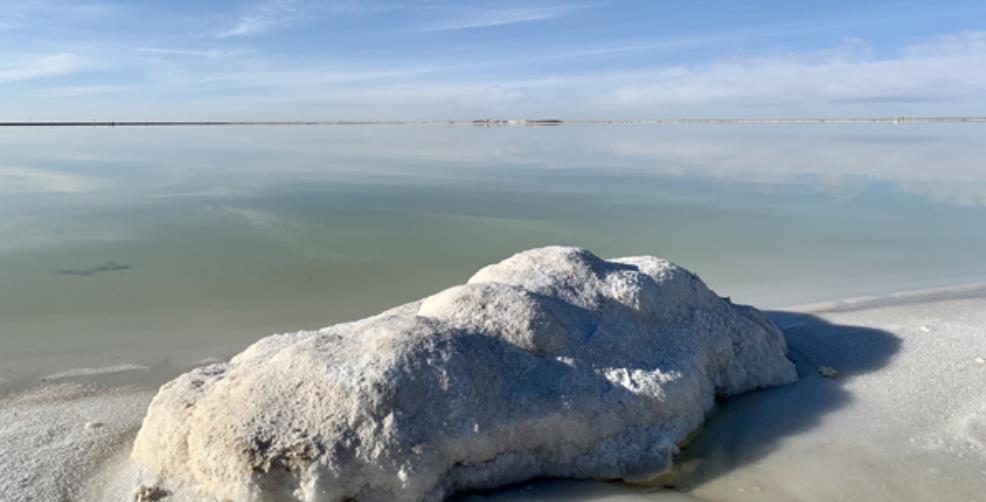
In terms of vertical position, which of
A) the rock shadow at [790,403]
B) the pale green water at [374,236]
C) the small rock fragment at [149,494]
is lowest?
the rock shadow at [790,403]

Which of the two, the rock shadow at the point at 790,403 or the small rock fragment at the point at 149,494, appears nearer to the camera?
the small rock fragment at the point at 149,494

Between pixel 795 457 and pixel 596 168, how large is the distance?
23045 mm

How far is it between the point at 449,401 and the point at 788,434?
2996 mm

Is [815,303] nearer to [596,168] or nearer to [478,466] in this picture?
[478,466]

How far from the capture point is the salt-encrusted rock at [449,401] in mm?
4637

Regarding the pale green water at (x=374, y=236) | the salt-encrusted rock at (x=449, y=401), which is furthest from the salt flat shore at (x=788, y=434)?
the pale green water at (x=374, y=236)

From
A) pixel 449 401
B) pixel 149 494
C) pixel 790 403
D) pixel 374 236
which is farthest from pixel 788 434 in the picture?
pixel 374 236

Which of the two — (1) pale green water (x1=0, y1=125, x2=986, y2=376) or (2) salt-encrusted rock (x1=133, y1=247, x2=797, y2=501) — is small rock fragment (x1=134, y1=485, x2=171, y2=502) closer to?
(2) salt-encrusted rock (x1=133, y1=247, x2=797, y2=501)

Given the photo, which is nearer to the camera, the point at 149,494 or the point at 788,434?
the point at 149,494

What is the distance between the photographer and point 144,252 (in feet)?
39.8

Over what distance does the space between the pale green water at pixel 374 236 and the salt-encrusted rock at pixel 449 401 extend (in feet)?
10.7

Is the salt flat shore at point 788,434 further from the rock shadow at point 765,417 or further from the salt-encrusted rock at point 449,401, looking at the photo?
the salt-encrusted rock at point 449,401

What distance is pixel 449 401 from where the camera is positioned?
498cm

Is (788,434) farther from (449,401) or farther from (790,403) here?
(449,401)
